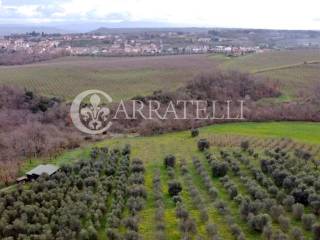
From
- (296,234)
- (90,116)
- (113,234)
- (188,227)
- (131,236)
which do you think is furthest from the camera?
(90,116)

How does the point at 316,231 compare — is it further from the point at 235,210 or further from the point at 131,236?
the point at 131,236

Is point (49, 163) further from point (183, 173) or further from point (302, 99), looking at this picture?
point (302, 99)

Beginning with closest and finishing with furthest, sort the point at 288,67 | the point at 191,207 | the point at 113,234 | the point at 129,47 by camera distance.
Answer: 1. the point at 113,234
2. the point at 191,207
3. the point at 288,67
4. the point at 129,47

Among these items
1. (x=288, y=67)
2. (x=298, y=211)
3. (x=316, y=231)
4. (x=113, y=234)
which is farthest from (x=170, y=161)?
(x=288, y=67)

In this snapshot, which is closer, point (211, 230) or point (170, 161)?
point (211, 230)

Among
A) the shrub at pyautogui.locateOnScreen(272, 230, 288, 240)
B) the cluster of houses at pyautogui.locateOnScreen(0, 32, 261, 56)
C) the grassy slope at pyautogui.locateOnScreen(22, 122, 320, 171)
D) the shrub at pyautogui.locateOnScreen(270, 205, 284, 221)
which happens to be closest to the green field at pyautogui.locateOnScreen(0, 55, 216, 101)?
the grassy slope at pyautogui.locateOnScreen(22, 122, 320, 171)

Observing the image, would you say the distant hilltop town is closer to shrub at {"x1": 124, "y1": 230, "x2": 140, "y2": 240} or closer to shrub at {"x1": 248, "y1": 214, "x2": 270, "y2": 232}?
shrub at {"x1": 124, "y1": 230, "x2": 140, "y2": 240}

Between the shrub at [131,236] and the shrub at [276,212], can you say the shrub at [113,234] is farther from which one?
the shrub at [276,212]

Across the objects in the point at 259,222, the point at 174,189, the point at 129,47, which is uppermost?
the point at 129,47
